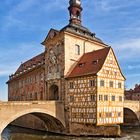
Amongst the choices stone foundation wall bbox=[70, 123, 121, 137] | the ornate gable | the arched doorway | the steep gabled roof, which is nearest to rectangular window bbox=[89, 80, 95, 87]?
the ornate gable

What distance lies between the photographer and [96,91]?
26.3 metres

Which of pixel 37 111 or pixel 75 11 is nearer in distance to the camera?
pixel 37 111

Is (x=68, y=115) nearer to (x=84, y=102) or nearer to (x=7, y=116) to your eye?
(x=84, y=102)

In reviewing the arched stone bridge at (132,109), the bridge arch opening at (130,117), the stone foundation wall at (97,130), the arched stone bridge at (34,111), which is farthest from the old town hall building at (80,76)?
the bridge arch opening at (130,117)

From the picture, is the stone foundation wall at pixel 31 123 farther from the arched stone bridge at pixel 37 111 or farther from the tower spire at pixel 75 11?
the tower spire at pixel 75 11

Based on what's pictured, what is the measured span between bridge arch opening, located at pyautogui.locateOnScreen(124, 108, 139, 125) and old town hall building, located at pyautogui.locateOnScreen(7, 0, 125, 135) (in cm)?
1075

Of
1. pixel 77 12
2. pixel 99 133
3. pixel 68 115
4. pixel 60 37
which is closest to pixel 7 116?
pixel 68 115

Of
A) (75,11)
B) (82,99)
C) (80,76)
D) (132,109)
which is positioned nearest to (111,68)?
(80,76)

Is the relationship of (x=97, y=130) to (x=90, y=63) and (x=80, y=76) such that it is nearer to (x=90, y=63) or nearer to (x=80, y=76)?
(x=80, y=76)

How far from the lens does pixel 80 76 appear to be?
92.1 feet

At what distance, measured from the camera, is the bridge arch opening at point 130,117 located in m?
39.2

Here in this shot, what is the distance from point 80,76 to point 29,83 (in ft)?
48.8

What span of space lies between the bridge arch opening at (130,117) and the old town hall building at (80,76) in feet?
35.3

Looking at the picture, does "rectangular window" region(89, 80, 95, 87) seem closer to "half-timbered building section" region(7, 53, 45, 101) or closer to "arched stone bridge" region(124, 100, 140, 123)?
"half-timbered building section" region(7, 53, 45, 101)
